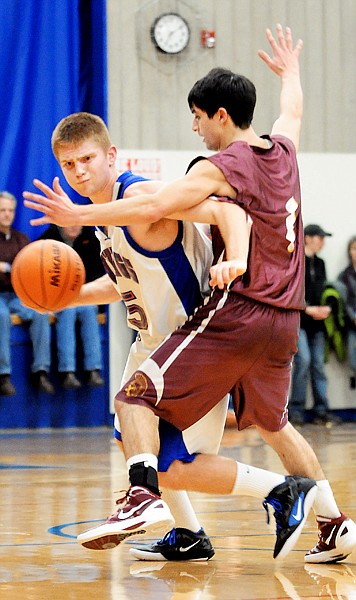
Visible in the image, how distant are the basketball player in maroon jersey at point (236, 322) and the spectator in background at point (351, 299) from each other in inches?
293

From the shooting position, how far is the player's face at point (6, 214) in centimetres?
1048

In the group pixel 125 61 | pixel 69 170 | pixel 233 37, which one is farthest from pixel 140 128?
pixel 69 170

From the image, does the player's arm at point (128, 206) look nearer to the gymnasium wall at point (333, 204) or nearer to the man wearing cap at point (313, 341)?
the man wearing cap at point (313, 341)

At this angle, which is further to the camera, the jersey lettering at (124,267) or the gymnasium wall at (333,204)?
the gymnasium wall at (333,204)

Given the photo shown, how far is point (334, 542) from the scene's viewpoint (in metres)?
3.98

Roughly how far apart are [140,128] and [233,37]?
4.81ft

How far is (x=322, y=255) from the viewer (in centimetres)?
1175

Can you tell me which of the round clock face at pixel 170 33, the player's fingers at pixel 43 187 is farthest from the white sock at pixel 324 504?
the round clock face at pixel 170 33

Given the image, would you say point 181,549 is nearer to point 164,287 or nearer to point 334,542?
point 334,542

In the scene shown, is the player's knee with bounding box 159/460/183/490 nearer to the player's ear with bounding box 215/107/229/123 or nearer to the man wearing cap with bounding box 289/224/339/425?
the player's ear with bounding box 215/107/229/123

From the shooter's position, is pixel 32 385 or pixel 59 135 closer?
pixel 59 135

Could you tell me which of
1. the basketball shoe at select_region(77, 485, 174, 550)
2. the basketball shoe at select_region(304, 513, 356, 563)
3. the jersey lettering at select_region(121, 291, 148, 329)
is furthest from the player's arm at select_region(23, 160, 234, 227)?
the basketball shoe at select_region(304, 513, 356, 563)

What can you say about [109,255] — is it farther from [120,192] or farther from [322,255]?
[322,255]

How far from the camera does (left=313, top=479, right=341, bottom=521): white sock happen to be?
4.05m
